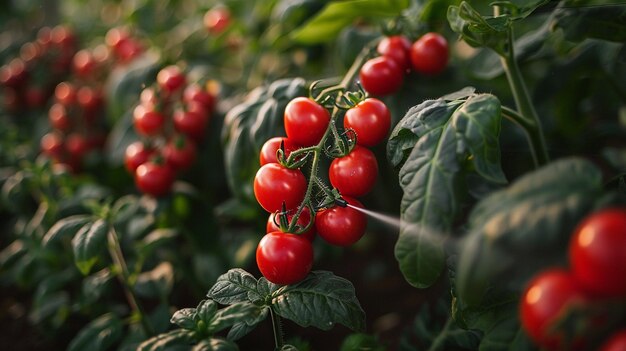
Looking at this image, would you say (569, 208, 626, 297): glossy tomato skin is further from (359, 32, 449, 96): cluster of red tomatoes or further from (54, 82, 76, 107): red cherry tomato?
(54, 82, 76, 107): red cherry tomato

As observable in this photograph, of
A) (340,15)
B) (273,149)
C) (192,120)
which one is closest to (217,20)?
(192,120)

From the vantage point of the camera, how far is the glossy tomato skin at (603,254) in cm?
44

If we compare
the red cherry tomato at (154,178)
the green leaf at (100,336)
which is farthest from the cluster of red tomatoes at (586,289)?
the red cherry tomato at (154,178)

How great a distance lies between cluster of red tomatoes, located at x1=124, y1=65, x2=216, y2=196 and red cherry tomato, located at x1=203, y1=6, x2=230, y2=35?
35 cm

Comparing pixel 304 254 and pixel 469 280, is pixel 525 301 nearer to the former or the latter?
pixel 469 280

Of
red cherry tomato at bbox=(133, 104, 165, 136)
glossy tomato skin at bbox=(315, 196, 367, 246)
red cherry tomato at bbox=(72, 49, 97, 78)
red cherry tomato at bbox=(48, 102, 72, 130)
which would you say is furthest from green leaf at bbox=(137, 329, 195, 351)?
red cherry tomato at bbox=(72, 49, 97, 78)

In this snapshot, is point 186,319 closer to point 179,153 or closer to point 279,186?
point 279,186

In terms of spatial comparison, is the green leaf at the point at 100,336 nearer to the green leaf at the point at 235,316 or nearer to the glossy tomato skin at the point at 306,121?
the green leaf at the point at 235,316

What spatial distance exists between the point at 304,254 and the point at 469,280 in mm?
310

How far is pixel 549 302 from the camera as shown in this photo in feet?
1.54

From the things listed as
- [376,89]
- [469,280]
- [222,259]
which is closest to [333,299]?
[469,280]

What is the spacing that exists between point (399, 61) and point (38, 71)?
5.13 feet

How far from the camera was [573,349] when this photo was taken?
19.7 inches

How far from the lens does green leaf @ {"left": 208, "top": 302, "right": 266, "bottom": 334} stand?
2.27 ft
